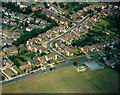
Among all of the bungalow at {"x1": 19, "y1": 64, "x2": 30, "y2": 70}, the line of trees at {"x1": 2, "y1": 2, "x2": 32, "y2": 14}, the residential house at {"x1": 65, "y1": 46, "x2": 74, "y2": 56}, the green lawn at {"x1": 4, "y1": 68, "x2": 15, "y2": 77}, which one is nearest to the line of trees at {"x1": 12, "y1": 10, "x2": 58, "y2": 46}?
the line of trees at {"x1": 2, "y1": 2, "x2": 32, "y2": 14}

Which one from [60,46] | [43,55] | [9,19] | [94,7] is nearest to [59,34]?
[60,46]

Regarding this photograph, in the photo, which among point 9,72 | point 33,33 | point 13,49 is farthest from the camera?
point 33,33

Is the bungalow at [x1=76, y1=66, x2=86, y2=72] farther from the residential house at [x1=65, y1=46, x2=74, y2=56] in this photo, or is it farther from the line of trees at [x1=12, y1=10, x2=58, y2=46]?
the line of trees at [x1=12, y1=10, x2=58, y2=46]

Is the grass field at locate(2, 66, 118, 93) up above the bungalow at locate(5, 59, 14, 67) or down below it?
below

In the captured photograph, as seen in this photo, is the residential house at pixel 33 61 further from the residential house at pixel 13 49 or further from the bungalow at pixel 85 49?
the bungalow at pixel 85 49

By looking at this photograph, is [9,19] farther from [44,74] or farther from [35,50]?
[44,74]

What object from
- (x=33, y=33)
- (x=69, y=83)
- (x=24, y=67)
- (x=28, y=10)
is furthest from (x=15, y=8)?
(x=69, y=83)

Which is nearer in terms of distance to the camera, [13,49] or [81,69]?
[81,69]

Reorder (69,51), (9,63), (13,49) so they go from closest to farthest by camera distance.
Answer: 1. (9,63)
2. (69,51)
3. (13,49)

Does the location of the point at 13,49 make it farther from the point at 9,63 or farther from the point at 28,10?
the point at 28,10
